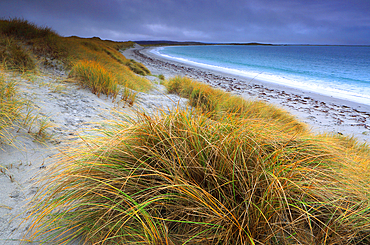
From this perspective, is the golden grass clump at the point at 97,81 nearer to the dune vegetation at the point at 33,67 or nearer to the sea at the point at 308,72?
the dune vegetation at the point at 33,67

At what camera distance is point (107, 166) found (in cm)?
154

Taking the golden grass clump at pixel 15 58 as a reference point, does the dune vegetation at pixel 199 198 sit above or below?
below

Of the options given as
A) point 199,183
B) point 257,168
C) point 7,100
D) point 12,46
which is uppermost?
point 12,46

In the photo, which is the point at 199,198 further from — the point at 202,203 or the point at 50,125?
the point at 50,125

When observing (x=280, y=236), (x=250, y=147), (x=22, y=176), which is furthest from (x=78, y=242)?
(x=250, y=147)

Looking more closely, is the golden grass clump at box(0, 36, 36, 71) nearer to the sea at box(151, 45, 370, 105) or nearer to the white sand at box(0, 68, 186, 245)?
the white sand at box(0, 68, 186, 245)

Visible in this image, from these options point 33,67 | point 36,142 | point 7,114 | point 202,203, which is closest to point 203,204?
point 202,203

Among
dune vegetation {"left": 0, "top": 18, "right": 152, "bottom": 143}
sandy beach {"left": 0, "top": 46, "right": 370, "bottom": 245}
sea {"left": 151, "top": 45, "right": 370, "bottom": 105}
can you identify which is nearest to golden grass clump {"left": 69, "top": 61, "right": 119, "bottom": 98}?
dune vegetation {"left": 0, "top": 18, "right": 152, "bottom": 143}

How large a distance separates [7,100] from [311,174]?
12.1ft

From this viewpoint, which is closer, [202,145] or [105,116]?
[202,145]

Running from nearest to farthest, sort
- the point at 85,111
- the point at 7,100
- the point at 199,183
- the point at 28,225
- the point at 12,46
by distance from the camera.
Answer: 1. the point at 28,225
2. the point at 199,183
3. the point at 7,100
4. the point at 85,111
5. the point at 12,46

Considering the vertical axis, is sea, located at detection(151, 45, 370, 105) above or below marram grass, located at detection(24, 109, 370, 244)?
above

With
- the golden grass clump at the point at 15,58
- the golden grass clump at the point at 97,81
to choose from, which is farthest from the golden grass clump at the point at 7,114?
the golden grass clump at the point at 15,58

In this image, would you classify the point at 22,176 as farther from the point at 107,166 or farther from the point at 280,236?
the point at 280,236
